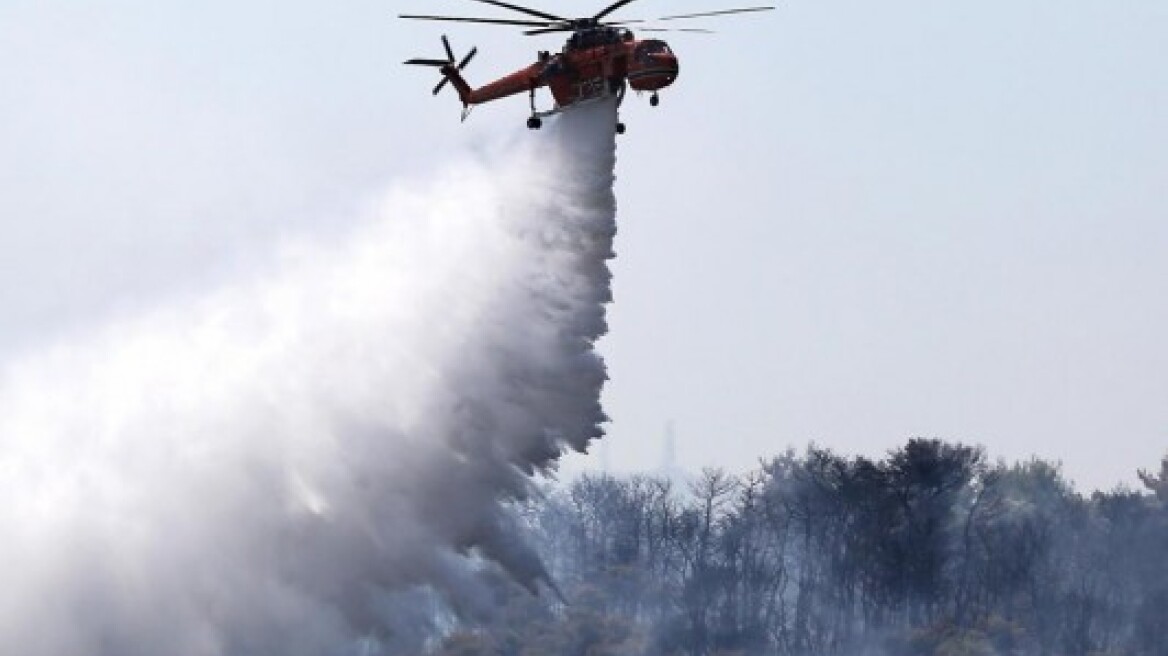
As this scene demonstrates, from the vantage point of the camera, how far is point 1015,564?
132m

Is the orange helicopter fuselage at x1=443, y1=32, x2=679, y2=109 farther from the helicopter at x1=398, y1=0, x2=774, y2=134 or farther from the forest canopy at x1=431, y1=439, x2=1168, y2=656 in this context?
the forest canopy at x1=431, y1=439, x2=1168, y2=656

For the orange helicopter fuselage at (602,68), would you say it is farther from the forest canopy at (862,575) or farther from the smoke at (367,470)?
the forest canopy at (862,575)

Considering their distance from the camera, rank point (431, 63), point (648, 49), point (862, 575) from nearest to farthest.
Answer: point (648, 49) < point (431, 63) < point (862, 575)

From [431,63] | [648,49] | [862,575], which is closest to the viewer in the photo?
[648,49]

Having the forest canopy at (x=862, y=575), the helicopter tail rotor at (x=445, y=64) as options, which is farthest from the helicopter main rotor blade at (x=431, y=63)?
the forest canopy at (x=862, y=575)

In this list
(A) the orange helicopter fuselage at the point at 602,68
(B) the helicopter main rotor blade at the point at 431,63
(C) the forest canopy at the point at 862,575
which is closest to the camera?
(A) the orange helicopter fuselage at the point at 602,68

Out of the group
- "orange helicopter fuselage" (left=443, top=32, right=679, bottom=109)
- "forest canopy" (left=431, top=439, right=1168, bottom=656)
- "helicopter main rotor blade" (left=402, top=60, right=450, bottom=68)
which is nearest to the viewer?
"orange helicopter fuselage" (left=443, top=32, right=679, bottom=109)

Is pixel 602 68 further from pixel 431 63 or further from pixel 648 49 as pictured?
pixel 431 63

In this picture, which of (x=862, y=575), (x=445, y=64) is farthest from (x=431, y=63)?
(x=862, y=575)

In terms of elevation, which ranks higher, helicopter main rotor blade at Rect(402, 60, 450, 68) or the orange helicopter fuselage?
helicopter main rotor blade at Rect(402, 60, 450, 68)

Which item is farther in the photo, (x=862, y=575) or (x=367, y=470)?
(x=862, y=575)

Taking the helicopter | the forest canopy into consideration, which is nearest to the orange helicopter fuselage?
the helicopter

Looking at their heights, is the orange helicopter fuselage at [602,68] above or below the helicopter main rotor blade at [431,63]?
below

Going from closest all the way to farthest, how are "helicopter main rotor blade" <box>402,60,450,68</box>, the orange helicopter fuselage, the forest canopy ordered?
the orange helicopter fuselage
"helicopter main rotor blade" <box>402,60,450,68</box>
the forest canopy
